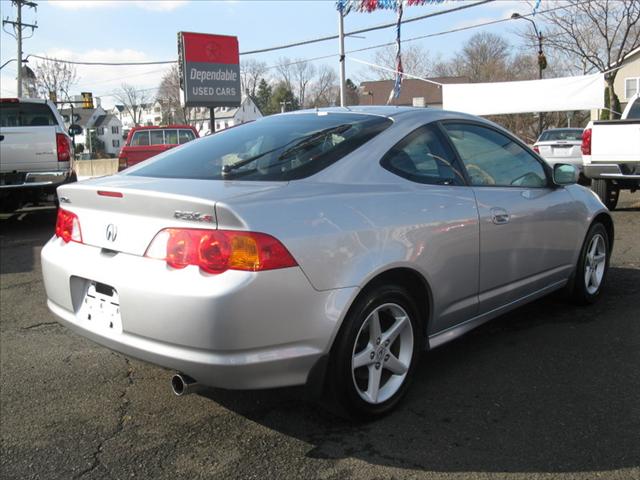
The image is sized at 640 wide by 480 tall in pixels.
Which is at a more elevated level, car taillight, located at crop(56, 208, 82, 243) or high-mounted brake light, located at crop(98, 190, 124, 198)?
high-mounted brake light, located at crop(98, 190, 124, 198)

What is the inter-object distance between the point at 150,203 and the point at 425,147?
1585 mm

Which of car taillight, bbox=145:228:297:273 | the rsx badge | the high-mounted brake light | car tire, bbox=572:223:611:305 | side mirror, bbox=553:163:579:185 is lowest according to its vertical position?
car tire, bbox=572:223:611:305

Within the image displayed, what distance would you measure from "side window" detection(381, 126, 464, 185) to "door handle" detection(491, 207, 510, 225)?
10.7 inches

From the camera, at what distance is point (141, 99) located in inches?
3250

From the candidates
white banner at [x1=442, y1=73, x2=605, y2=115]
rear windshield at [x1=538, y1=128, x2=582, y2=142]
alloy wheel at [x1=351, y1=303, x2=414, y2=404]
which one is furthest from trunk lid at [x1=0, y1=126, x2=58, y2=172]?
rear windshield at [x1=538, y1=128, x2=582, y2=142]

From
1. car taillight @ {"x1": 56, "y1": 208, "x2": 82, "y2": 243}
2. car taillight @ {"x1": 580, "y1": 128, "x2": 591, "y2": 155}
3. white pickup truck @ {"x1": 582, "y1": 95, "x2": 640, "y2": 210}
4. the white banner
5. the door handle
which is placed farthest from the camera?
the white banner

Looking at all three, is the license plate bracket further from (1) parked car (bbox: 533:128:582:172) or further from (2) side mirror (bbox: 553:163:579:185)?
(1) parked car (bbox: 533:128:582:172)

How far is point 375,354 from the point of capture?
2.94m

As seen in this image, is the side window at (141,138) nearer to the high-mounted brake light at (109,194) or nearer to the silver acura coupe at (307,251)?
the silver acura coupe at (307,251)

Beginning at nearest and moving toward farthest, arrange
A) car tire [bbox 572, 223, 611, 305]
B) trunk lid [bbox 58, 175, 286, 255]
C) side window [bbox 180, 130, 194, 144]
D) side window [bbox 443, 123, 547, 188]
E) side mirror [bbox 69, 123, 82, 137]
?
trunk lid [bbox 58, 175, 286, 255] → side window [bbox 443, 123, 547, 188] → car tire [bbox 572, 223, 611, 305] → side mirror [bbox 69, 123, 82, 137] → side window [bbox 180, 130, 194, 144]

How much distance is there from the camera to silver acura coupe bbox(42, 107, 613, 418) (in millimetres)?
2488

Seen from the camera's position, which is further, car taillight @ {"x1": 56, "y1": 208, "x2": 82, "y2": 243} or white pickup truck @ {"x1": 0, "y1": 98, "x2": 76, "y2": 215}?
white pickup truck @ {"x1": 0, "y1": 98, "x2": 76, "y2": 215}

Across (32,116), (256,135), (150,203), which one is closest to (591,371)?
(256,135)

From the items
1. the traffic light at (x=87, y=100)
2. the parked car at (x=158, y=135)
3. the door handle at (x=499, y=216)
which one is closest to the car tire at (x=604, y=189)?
the door handle at (x=499, y=216)
